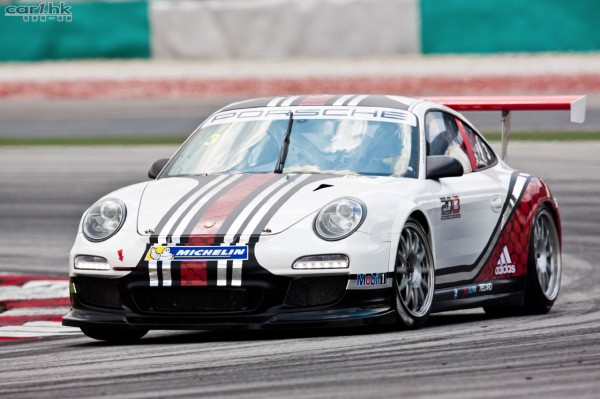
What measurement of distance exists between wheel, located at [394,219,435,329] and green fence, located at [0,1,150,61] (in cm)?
2430

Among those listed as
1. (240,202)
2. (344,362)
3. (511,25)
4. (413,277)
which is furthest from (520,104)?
(511,25)

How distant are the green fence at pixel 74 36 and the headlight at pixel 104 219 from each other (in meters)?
24.2

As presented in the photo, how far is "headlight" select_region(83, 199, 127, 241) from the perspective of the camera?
756 centimetres

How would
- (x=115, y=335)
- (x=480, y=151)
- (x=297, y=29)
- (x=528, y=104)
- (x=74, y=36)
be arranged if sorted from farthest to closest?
(x=74, y=36) → (x=297, y=29) → (x=528, y=104) → (x=480, y=151) → (x=115, y=335)

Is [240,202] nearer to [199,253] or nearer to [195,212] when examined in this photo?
[195,212]

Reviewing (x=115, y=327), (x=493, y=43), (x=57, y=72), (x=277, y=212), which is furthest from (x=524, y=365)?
(x=57, y=72)

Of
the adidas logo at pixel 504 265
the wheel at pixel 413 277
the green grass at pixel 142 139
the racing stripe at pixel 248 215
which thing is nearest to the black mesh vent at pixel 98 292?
the racing stripe at pixel 248 215

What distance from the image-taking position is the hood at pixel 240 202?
732 cm

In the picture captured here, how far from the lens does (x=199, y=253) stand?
7.23 meters

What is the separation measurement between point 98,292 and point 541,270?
2977mm

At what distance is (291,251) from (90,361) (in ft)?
3.55

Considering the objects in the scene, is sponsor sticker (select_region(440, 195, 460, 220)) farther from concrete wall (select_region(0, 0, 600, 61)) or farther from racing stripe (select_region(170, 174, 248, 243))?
concrete wall (select_region(0, 0, 600, 61))

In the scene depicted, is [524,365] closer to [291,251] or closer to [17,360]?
[291,251]

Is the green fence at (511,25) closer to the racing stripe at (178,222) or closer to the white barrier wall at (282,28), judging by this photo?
the white barrier wall at (282,28)
